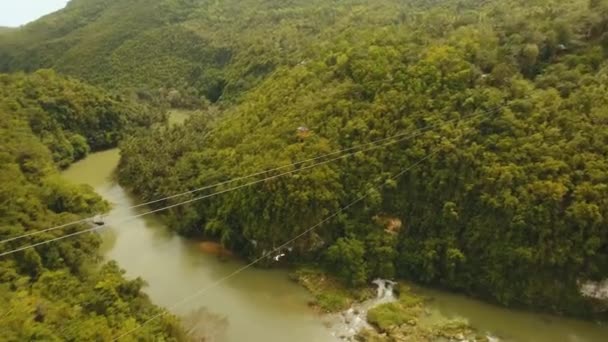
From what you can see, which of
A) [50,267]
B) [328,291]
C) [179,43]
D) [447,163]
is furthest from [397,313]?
[179,43]

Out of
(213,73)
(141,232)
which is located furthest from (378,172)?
(213,73)

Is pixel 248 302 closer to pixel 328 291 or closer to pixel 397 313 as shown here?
pixel 328 291

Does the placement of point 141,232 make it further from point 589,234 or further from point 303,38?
point 303,38

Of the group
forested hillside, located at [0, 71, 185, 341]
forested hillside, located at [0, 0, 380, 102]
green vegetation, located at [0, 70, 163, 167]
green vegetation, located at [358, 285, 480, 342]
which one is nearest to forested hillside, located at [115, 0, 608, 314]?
green vegetation, located at [358, 285, 480, 342]

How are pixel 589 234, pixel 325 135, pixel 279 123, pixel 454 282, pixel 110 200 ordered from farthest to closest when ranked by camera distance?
pixel 110 200 → pixel 279 123 → pixel 325 135 → pixel 454 282 → pixel 589 234

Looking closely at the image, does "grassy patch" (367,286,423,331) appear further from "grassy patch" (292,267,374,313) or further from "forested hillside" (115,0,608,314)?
"forested hillside" (115,0,608,314)
